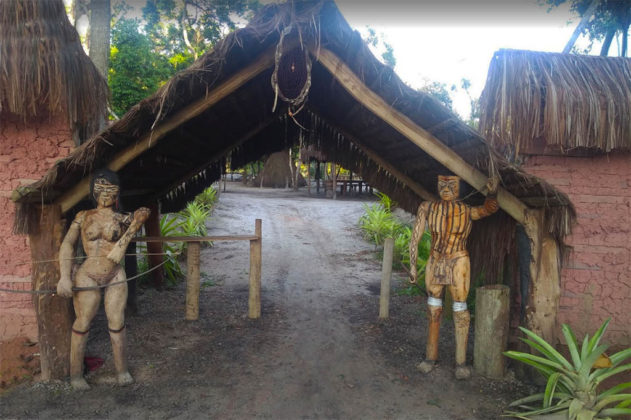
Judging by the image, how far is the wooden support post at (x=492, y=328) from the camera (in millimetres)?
3854

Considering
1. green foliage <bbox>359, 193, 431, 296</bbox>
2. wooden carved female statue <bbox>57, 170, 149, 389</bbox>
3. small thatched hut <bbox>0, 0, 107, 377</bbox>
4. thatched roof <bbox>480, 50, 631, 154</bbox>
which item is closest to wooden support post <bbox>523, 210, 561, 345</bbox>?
thatched roof <bbox>480, 50, 631, 154</bbox>

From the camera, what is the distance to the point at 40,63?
148 inches

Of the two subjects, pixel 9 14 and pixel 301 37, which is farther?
pixel 9 14

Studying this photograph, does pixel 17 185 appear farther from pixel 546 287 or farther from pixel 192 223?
pixel 192 223

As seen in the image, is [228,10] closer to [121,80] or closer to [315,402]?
[121,80]

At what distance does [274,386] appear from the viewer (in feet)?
12.6

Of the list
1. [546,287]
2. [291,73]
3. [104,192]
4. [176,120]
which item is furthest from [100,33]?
[546,287]

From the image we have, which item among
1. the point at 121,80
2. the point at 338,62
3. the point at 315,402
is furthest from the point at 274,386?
the point at 121,80

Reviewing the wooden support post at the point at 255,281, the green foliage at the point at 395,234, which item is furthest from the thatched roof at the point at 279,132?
the green foliage at the point at 395,234

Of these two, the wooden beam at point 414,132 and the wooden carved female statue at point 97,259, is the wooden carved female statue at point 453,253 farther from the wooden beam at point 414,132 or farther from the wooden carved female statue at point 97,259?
the wooden carved female statue at point 97,259

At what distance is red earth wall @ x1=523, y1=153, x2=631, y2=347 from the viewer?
13.5ft

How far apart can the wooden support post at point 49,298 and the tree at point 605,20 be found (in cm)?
1074

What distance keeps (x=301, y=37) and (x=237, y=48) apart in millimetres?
551

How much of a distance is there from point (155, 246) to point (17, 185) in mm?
2844
